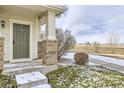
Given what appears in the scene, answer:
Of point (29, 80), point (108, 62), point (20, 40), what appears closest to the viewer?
point (29, 80)

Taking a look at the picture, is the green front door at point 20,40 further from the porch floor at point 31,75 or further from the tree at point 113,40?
the tree at point 113,40

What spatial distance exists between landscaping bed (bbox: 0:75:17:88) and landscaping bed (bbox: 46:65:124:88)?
770 millimetres

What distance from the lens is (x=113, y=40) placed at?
3682 millimetres

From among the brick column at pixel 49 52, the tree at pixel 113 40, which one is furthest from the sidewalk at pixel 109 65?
the brick column at pixel 49 52

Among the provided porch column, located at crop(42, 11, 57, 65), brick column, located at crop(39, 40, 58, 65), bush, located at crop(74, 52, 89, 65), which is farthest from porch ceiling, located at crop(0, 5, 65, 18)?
bush, located at crop(74, 52, 89, 65)

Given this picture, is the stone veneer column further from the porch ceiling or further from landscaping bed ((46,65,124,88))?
the porch ceiling

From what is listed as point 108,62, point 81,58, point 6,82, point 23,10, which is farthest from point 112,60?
point 23,10

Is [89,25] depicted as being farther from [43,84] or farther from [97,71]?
[43,84]

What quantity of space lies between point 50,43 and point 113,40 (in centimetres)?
158

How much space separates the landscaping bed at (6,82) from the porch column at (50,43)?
1132 mm

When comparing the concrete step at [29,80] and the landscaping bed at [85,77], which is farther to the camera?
the landscaping bed at [85,77]

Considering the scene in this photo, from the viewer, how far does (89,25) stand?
377 centimetres

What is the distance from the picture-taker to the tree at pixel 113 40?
3.63m

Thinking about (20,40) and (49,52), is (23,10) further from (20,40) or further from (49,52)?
(49,52)
